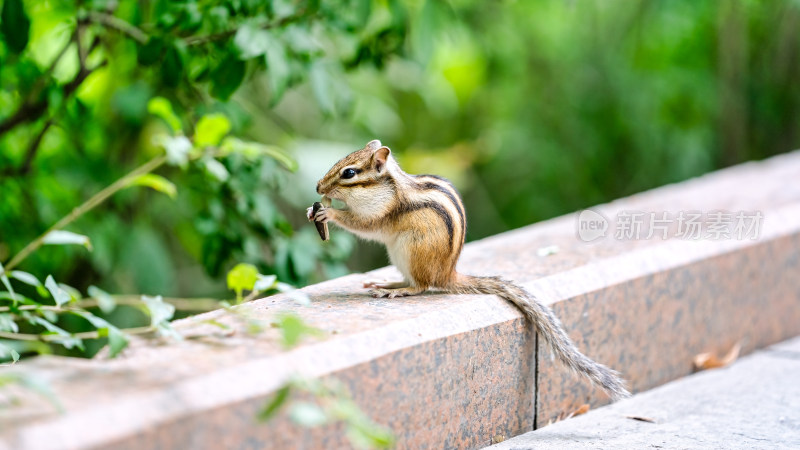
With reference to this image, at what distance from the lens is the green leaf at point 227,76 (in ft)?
11.1

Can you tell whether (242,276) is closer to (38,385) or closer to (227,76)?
(38,385)

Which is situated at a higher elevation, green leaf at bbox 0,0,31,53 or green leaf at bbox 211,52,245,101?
green leaf at bbox 0,0,31,53

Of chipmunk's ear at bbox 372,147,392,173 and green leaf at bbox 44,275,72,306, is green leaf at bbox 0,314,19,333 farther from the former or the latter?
chipmunk's ear at bbox 372,147,392,173

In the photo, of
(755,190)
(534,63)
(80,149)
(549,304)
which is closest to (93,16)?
(80,149)

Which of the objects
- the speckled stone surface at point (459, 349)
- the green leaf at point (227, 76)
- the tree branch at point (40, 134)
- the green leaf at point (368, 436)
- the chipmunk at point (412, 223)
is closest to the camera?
the green leaf at point (368, 436)

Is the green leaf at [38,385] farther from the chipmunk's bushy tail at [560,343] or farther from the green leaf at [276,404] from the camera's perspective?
the chipmunk's bushy tail at [560,343]

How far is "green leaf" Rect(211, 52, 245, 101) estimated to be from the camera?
3.38 meters

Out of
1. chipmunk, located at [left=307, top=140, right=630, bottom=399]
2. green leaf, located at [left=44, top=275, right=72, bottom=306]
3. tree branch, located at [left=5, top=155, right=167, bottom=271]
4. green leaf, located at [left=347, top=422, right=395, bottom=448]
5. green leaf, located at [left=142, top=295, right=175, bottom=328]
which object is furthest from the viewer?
chipmunk, located at [left=307, top=140, right=630, bottom=399]

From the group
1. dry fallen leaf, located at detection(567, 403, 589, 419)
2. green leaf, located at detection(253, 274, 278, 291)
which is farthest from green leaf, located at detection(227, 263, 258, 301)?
dry fallen leaf, located at detection(567, 403, 589, 419)

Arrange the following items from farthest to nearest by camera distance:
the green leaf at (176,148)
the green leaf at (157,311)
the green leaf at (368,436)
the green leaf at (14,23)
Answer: the green leaf at (14,23) → the green leaf at (176,148) → the green leaf at (157,311) → the green leaf at (368,436)

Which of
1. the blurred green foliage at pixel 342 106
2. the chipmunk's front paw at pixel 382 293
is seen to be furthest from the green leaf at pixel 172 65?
the chipmunk's front paw at pixel 382 293

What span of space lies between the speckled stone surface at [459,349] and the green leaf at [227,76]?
0.80 m

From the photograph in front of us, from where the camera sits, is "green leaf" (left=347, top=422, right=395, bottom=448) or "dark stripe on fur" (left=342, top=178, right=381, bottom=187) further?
"dark stripe on fur" (left=342, top=178, right=381, bottom=187)

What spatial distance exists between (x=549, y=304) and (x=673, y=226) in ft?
4.28
